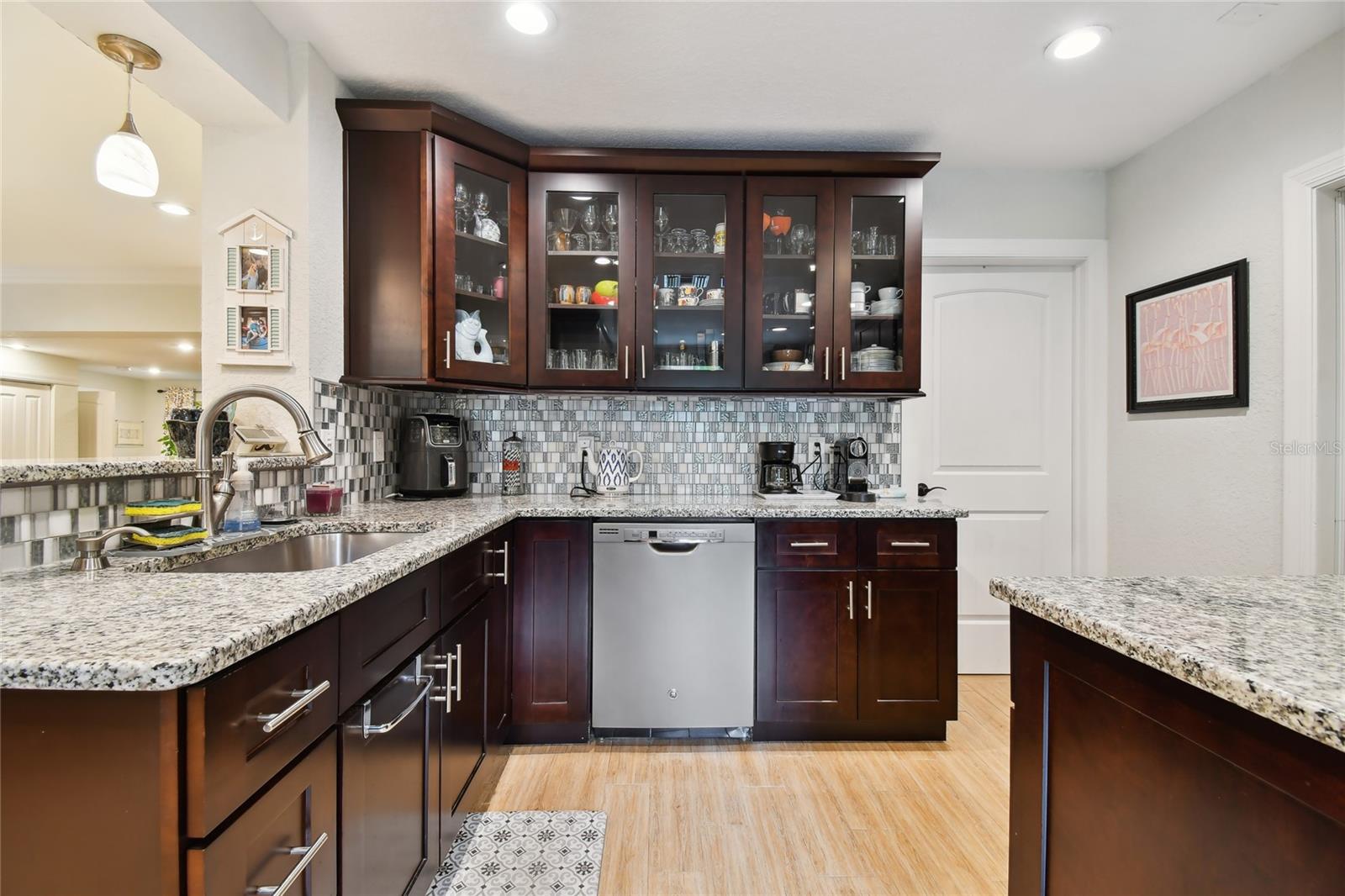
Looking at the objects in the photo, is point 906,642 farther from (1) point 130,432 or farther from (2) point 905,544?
(1) point 130,432

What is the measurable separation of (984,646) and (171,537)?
322 cm

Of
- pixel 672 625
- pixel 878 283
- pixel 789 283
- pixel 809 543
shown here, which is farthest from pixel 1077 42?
pixel 672 625

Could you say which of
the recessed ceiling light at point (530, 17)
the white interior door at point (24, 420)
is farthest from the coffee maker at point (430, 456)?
the white interior door at point (24, 420)

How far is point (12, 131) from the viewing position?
7.89 ft

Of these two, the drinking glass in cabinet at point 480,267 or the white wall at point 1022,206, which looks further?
the white wall at point 1022,206

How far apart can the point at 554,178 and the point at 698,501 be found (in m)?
1.53

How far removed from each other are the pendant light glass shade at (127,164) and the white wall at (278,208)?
0.31 metres

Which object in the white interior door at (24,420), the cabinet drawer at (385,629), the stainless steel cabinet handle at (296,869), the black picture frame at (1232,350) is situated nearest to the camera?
the stainless steel cabinet handle at (296,869)

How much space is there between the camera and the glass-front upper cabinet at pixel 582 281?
2.34 m

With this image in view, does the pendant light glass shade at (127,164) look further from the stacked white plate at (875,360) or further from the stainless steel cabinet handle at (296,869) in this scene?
the stacked white plate at (875,360)

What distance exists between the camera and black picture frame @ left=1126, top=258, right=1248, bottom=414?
2023 mm

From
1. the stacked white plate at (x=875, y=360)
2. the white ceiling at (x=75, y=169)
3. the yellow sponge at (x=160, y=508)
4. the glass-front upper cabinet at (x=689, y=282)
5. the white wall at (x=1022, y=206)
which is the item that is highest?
the white ceiling at (x=75, y=169)

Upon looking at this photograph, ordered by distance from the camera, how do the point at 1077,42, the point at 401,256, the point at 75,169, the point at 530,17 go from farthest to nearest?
the point at 75,169
the point at 401,256
the point at 1077,42
the point at 530,17

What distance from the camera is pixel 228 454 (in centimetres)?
132
